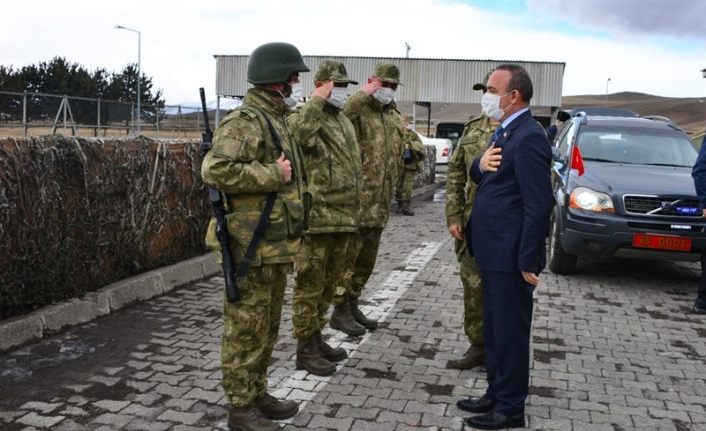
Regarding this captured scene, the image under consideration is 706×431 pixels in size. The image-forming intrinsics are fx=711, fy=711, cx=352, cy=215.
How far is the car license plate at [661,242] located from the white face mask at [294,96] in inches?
184

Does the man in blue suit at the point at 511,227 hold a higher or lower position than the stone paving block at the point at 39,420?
higher

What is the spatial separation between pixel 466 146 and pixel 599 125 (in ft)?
15.5

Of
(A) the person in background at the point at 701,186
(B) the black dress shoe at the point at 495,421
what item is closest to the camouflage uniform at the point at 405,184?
(A) the person in background at the point at 701,186

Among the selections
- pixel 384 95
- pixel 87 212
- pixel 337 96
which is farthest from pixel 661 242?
pixel 87 212

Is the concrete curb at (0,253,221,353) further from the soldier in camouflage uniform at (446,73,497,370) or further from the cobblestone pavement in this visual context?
the soldier in camouflage uniform at (446,73,497,370)

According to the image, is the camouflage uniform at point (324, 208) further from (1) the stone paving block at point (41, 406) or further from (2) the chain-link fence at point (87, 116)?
(2) the chain-link fence at point (87, 116)

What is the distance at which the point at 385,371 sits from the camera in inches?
187

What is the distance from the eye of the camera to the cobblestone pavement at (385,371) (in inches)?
157

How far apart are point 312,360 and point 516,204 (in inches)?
69.3

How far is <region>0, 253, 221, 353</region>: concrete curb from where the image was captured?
4.98 m

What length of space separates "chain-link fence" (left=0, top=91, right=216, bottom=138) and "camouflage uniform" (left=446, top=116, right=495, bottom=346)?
32.6ft

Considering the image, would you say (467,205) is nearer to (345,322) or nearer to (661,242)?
(345,322)

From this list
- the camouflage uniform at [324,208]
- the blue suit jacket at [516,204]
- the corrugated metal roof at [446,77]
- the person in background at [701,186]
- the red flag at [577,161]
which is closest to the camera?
the blue suit jacket at [516,204]

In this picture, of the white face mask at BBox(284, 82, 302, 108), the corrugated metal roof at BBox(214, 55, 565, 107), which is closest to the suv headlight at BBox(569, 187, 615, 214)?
the white face mask at BBox(284, 82, 302, 108)
